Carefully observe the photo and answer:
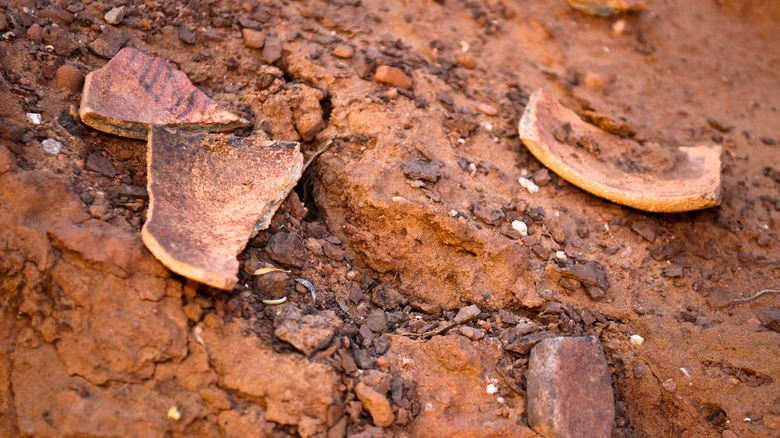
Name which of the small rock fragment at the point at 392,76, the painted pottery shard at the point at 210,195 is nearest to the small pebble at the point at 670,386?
the painted pottery shard at the point at 210,195

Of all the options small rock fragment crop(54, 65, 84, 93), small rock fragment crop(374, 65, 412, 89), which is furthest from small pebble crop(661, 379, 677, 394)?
small rock fragment crop(54, 65, 84, 93)

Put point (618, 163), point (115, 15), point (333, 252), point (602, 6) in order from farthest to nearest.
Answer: point (602, 6), point (618, 163), point (115, 15), point (333, 252)

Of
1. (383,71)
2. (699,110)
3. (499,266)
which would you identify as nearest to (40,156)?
(383,71)

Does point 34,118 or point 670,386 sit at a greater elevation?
point 34,118

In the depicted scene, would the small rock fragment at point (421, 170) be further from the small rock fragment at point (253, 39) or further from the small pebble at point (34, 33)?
the small pebble at point (34, 33)

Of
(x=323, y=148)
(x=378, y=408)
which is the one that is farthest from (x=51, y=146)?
(x=378, y=408)

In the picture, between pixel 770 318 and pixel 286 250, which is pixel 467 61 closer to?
pixel 286 250

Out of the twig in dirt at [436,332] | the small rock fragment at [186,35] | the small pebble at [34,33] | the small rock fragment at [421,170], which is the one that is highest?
the small pebble at [34,33]
